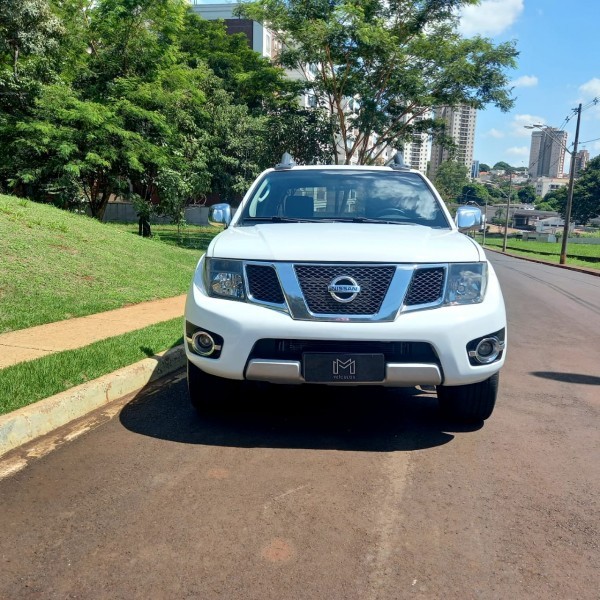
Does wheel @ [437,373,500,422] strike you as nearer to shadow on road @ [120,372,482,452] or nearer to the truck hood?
shadow on road @ [120,372,482,452]

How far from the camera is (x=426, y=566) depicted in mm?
2707

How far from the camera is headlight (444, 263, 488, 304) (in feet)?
13.1

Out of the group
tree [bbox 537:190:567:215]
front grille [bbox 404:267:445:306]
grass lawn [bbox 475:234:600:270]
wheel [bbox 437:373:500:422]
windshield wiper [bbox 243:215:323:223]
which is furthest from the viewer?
tree [bbox 537:190:567:215]

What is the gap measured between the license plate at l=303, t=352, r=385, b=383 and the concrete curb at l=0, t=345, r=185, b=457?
184 centimetres

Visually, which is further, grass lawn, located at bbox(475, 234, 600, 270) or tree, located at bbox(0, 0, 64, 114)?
grass lawn, located at bbox(475, 234, 600, 270)

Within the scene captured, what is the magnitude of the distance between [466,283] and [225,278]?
1.57 meters

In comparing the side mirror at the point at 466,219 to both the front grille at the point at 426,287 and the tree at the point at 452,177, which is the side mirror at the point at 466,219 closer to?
the front grille at the point at 426,287

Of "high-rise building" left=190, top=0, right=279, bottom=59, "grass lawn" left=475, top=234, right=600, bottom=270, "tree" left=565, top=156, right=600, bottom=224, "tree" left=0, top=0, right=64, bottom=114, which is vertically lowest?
"grass lawn" left=475, top=234, right=600, bottom=270

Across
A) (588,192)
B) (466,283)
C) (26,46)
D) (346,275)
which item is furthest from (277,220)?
(588,192)

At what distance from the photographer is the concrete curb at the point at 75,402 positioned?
400 centimetres

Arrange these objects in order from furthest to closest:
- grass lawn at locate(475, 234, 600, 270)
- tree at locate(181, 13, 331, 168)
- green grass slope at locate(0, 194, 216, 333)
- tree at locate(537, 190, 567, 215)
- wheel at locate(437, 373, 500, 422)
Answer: tree at locate(537, 190, 567, 215) → grass lawn at locate(475, 234, 600, 270) → tree at locate(181, 13, 331, 168) → green grass slope at locate(0, 194, 216, 333) → wheel at locate(437, 373, 500, 422)

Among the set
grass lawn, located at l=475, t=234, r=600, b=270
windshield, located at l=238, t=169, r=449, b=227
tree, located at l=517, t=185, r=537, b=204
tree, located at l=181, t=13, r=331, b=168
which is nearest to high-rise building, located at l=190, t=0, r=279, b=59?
tree, located at l=181, t=13, r=331, b=168

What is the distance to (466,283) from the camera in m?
4.07

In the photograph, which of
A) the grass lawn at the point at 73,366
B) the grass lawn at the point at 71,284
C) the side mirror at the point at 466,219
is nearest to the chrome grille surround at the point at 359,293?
the side mirror at the point at 466,219
